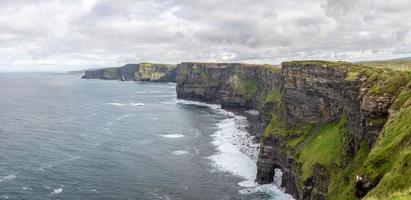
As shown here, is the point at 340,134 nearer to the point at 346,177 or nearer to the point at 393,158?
the point at 346,177

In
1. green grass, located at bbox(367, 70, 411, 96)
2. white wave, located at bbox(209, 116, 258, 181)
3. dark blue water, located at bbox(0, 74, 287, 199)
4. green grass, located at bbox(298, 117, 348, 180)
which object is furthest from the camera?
white wave, located at bbox(209, 116, 258, 181)

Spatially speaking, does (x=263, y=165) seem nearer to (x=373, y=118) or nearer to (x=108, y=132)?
(x=373, y=118)

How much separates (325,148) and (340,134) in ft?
12.6

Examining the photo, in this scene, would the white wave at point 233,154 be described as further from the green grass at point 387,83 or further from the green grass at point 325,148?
the green grass at point 387,83

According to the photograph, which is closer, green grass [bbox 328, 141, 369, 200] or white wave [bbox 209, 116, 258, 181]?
green grass [bbox 328, 141, 369, 200]

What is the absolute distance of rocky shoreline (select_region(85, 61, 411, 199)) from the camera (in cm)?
4473

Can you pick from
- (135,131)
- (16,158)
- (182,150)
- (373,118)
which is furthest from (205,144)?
(373,118)

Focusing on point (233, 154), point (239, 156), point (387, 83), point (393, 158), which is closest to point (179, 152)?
point (233, 154)

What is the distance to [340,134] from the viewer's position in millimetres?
81938

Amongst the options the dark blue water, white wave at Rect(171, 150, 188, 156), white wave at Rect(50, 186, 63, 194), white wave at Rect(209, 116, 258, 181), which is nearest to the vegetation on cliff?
white wave at Rect(209, 116, 258, 181)

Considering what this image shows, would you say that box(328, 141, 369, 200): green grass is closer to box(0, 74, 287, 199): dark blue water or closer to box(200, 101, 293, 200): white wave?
box(200, 101, 293, 200): white wave

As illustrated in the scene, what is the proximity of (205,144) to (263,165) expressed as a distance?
130 ft

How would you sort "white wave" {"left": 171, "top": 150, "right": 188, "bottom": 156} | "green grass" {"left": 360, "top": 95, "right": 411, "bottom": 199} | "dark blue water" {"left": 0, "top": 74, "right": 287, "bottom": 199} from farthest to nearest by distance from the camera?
1. "white wave" {"left": 171, "top": 150, "right": 188, "bottom": 156}
2. "dark blue water" {"left": 0, "top": 74, "right": 287, "bottom": 199}
3. "green grass" {"left": 360, "top": 95, "right": 411, "bottom": 199}

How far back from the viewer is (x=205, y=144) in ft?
453
